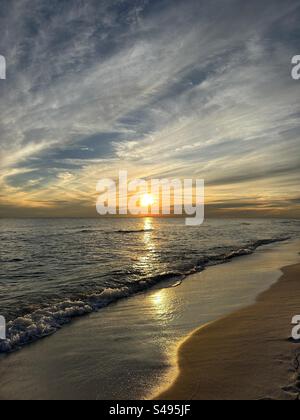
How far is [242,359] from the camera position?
582 cm

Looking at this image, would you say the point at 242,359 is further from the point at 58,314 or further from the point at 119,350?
the point at 58,314

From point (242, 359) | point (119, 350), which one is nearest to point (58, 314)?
point (119, 350)

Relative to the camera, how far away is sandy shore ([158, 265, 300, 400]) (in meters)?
4.72

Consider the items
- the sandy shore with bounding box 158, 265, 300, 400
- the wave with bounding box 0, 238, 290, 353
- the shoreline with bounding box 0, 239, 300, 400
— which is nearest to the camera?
the sandy shore with bounding box 158, 265, 300, 400

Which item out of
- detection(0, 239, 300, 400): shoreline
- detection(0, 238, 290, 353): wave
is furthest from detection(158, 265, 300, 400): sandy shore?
detection(0, 238, 290, 353): wave

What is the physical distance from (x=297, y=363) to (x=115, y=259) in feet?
55.6

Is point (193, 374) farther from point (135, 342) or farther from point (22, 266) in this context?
point (22, 266)

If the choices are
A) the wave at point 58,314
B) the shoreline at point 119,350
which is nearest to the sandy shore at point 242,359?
the shoreline at point 119,350

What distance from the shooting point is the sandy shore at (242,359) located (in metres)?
4.72

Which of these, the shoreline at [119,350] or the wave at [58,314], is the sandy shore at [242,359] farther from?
the wave at [58,314]

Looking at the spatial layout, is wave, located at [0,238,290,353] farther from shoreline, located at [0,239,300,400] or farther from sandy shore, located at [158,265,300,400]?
sandy shore, located at [158,265,300,400]

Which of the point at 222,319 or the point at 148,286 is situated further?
the point at 148,286
